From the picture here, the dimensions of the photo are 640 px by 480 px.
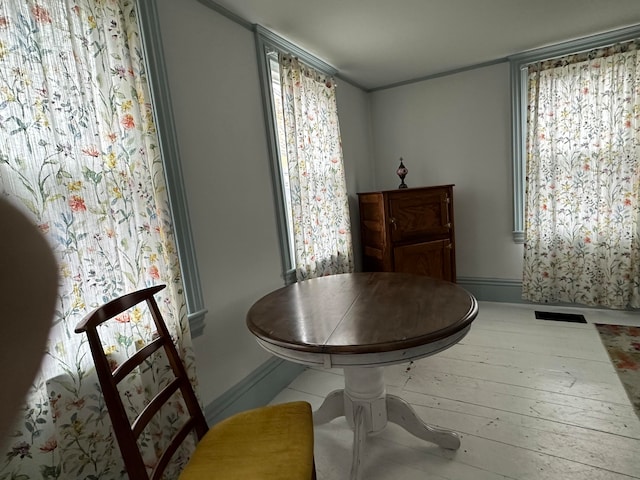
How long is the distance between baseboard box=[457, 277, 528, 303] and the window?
154cm

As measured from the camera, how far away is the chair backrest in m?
0.89

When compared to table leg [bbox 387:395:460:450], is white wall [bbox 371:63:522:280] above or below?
above

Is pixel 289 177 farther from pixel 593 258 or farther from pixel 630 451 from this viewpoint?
pixel 593 258

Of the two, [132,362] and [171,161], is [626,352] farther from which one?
[171,161]

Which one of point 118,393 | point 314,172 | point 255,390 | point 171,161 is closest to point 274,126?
point 314,172

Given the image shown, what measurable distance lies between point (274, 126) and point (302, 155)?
275mm

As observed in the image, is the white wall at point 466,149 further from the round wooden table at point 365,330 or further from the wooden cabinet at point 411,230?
the round wooden table at point 365,330

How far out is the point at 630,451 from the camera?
56.3 inches

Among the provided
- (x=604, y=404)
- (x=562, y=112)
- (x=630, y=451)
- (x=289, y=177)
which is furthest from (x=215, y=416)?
(x=562, y=112)

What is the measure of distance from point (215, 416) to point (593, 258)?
9.98 ft

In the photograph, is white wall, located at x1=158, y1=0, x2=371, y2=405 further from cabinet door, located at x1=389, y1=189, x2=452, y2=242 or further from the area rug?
the area rug

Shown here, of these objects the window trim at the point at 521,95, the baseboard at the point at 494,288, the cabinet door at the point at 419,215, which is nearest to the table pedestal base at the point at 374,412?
the cabinet door at the point at 419,215

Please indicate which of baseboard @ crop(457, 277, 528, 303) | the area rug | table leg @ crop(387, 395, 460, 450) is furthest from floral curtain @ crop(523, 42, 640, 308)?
table leg @ crop(387, 395, 460, 450)

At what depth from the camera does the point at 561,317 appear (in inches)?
111
